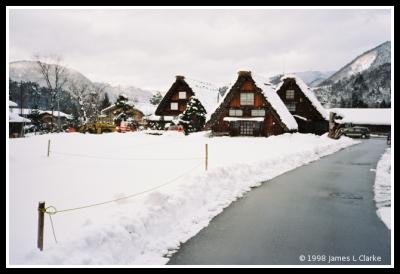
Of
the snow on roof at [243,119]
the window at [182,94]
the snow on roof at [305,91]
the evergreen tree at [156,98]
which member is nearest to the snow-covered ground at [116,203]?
the snow on roof at [243,119]

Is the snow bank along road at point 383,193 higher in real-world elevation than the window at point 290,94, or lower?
lower

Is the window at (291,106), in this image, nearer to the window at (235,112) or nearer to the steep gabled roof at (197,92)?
the window at (235,112)

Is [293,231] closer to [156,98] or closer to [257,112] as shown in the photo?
[257,112]

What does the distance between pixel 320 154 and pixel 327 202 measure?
1512 centimetres

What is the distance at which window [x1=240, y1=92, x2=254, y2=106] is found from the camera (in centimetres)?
3988

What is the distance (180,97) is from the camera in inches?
2089

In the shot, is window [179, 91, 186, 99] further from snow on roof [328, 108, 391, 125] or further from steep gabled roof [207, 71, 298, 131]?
snow on roof [328, 108, 391, 125]

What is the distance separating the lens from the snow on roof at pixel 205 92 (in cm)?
4997

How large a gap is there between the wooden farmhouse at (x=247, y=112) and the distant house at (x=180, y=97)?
1051cm

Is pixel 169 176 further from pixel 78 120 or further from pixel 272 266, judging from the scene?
pixel 78 120

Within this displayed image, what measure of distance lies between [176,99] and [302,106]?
17432 mm

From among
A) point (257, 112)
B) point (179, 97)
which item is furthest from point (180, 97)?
point (257, 112)

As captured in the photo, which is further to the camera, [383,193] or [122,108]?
[122,108]

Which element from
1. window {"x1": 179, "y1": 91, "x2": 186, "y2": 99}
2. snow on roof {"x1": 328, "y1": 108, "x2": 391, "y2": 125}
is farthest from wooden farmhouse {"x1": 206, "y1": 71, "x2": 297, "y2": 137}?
snow on roof {"x1": 328, "y1": 108, "x2": 391, "y2": 125}
